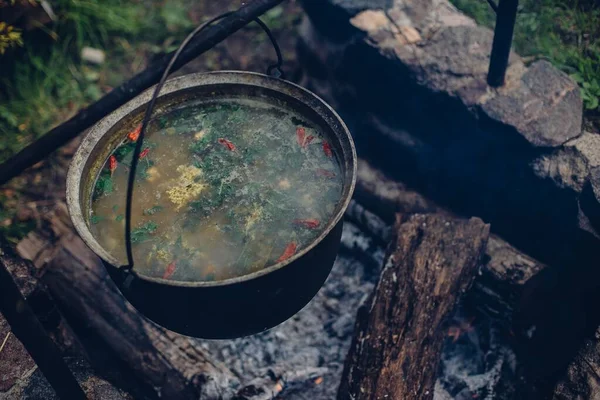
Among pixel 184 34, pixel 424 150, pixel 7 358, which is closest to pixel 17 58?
pixel 184 34

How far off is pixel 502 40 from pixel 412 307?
74.5 inches

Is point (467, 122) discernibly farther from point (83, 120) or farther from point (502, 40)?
point (83, 120)

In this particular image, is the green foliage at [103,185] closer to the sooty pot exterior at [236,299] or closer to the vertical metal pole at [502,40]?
the sooty pot exterior at [236,299]

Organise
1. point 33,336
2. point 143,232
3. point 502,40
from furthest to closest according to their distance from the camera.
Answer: point 502,40, point 143,232, point 33,336

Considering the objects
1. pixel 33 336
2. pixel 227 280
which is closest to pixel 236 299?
pixel 227 280

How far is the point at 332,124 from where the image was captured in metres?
2.62

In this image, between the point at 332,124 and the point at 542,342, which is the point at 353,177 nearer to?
the point at 332,124

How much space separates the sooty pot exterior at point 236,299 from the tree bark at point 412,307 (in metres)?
0.69

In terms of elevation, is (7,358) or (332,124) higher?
(332,124)

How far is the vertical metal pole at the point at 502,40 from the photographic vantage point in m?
3.13

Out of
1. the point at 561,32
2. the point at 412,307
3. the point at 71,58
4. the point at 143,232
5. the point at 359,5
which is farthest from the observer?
the point at 71,58

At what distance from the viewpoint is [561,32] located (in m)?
4.72

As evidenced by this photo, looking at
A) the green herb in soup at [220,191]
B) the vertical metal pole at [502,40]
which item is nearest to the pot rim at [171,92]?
the green herb in soup at [220,191]

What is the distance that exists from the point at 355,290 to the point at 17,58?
14.3ft
